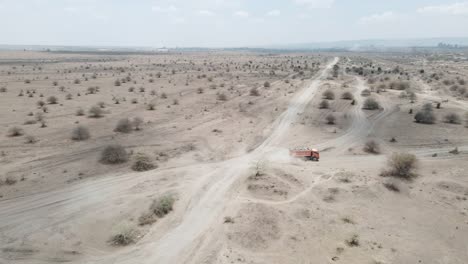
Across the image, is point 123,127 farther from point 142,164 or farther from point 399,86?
point 399,86

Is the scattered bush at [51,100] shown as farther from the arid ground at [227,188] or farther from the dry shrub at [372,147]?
the dry shrub at [372,147]

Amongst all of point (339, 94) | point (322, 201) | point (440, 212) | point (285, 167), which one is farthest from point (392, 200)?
point (339, 94)

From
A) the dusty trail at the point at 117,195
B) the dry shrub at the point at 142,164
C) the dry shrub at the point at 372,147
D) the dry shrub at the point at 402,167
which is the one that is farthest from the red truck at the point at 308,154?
the dry shrub at the point at 142,164

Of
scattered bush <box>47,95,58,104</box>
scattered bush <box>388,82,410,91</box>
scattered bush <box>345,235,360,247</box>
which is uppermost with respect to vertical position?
scattered bush <box>47,95,58,104</box>

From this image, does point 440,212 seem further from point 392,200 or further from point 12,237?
point 12,237

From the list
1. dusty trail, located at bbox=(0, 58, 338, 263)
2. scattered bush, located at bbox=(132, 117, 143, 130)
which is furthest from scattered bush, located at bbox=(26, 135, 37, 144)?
dusty trail, located at bbox=(0, 58, 338, 263)

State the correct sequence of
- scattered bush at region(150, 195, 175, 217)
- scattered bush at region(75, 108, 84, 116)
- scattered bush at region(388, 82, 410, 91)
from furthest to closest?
1. scattered bush at region(388, 82, 410, 91)
2. scattered bush at region(75, 108, 84, 116)
3. scattered bush at region(150, 195, 175, 217)

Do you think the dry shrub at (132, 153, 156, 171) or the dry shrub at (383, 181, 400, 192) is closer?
the dry shrub at (383, 181, 400, 192)

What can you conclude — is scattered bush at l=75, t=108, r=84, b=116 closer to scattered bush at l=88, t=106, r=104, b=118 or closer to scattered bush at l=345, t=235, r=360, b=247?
scattered bush at l=88, t=106, r=104, b=118
